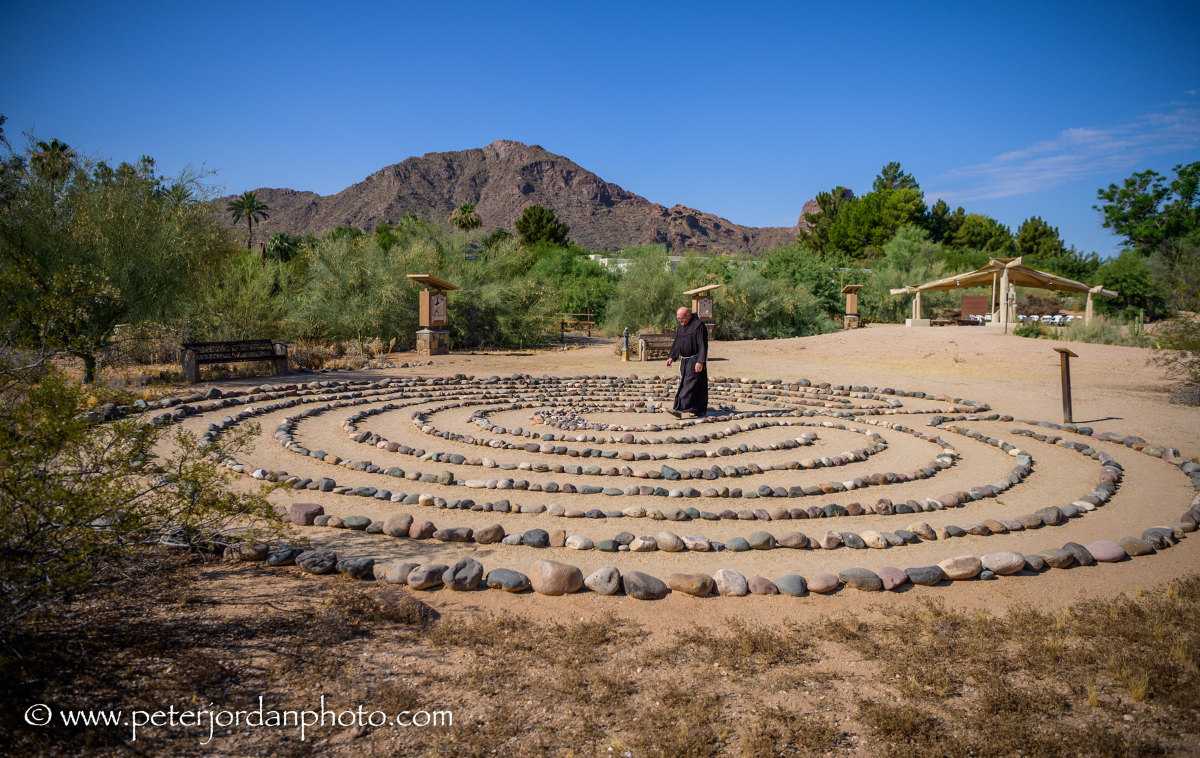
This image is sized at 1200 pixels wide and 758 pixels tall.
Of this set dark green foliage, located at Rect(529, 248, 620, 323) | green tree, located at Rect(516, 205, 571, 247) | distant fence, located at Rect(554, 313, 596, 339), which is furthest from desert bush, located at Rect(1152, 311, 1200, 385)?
green tree, located at Rect(516, 205, 571, 247)

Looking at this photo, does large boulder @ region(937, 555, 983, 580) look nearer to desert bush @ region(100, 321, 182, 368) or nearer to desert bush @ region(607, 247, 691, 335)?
desert bush @ region(100, 321, 182, 368)

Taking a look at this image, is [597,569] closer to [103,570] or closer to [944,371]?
[103,570]

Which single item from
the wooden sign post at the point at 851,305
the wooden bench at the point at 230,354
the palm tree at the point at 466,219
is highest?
the palm tree at the point at 466,219

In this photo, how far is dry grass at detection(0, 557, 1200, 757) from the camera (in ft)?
9.24

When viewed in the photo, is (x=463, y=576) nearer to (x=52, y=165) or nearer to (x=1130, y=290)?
(x=52, y=165)

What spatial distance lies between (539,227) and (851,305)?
38.0m

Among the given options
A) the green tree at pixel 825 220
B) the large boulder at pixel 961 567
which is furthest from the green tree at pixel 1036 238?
the large boulder at pixel 961 567

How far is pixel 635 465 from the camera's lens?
795cm

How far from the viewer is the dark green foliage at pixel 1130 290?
3447cm

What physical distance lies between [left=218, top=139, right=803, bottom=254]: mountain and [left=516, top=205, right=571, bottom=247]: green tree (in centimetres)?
3997

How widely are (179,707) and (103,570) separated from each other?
4.26 feet

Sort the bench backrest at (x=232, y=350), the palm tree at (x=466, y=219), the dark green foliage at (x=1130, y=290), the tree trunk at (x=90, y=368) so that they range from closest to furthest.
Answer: the tree trunk at (x=90, y=368) < the bench backrest at (x=232, y=350) < the dark green foliage at (x=1130, y=290) < the palm tree at (x=466, y=219)

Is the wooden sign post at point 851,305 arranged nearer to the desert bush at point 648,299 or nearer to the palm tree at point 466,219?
the desert bush at point 648,299

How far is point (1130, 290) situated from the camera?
35312 millimetres
